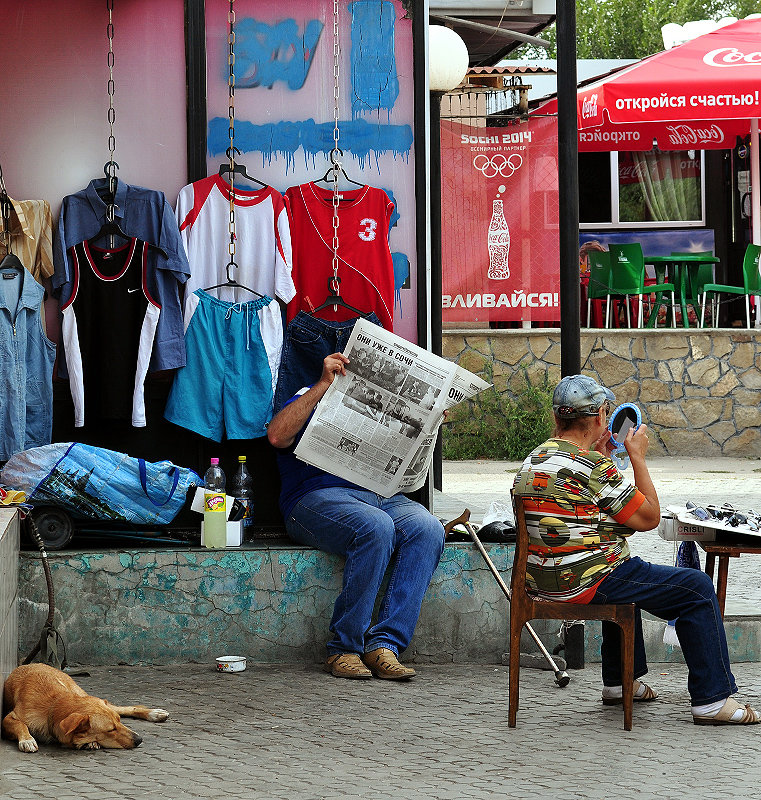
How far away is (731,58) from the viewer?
12.3 m

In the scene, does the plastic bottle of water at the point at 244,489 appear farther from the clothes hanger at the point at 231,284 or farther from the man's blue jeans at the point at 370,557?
the clothes hanger at the point at 231,284

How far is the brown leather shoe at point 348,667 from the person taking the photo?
17.2 feet

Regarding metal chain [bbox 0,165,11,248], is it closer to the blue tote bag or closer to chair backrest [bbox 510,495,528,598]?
the blue tote bag

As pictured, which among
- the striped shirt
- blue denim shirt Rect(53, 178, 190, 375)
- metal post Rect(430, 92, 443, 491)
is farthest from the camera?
metal post Rect(430, 92, 443, 491)

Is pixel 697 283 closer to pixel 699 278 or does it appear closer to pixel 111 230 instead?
pixel 699 278

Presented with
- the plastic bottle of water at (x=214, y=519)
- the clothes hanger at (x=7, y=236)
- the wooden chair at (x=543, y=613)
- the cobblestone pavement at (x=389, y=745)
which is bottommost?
the cobblestone pavement at (x=389, y=745)

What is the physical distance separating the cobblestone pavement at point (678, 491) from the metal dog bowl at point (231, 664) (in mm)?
1814

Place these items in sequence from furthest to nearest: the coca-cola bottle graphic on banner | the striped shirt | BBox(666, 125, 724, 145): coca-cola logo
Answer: BBox(666, 125, 724, 145): coca-cola logo < the coca-cola bottle graphic on banner < the striped shirt

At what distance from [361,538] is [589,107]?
7.65m

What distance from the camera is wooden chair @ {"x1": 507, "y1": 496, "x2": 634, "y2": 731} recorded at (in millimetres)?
4473

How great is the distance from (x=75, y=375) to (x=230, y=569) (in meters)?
1.26

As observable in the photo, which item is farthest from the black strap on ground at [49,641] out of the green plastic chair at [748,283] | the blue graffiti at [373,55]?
the green plastic chair at [748,283]

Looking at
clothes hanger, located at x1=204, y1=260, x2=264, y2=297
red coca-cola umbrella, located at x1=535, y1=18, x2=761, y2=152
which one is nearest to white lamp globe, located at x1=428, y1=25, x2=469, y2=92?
red coca-cola umbrella, located at x1=535, y1=18, x2=761, y2=152

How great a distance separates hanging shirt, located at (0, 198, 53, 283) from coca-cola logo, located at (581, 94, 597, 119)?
717 cm
